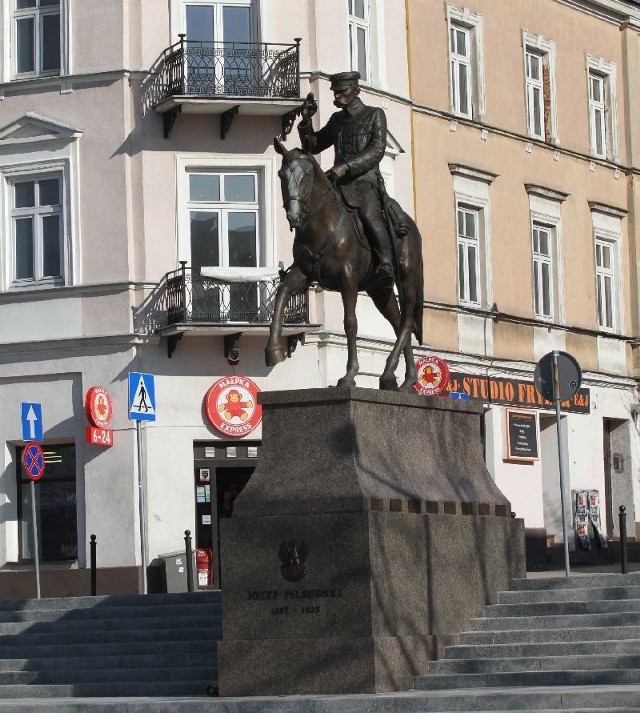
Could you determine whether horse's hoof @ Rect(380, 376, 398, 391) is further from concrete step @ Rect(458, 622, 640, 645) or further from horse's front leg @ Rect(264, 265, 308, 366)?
concrete step @ Rect(458, 622, 640, 645)

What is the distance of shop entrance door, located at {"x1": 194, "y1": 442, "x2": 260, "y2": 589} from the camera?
32875 mm

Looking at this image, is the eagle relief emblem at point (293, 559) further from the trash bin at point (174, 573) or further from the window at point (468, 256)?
the window at point (468, 256)

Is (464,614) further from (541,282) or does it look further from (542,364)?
(541,282)

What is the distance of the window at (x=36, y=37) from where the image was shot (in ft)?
111

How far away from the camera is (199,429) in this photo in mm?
32875

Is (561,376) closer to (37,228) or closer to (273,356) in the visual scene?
(273,356)

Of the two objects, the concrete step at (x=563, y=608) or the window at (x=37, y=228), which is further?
the window at (x=37, y=228)

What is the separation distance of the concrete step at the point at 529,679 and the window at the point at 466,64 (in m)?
21.4

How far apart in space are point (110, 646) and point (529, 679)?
17.0ft

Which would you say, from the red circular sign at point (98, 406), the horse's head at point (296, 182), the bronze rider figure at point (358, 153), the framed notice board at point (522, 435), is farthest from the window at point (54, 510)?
the horse's head at point (296, 182)

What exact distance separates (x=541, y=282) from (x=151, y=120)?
33.2 ft

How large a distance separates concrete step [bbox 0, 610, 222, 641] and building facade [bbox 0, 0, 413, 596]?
9.76 metres

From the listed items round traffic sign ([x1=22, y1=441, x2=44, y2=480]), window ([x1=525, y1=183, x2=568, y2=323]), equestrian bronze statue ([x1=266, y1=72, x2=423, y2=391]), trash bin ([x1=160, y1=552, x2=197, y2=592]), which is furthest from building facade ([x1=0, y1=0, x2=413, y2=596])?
equestrian bronze statue ([x1=266, y1=72, x2=423, y2=391])

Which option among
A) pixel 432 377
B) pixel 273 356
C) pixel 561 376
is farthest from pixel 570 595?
pixel 432 377
